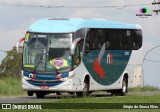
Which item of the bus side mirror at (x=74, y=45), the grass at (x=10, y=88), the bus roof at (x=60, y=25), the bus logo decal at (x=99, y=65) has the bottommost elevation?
the grass at (x=10, y=88)

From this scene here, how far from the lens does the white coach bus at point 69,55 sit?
3158 centimetres

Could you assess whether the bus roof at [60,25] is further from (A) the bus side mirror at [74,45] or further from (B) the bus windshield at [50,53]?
(A) the bus side mirror at [74,45]

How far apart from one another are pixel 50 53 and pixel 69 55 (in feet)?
2.92

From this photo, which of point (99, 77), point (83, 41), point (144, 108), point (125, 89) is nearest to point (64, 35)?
point (83, 41)

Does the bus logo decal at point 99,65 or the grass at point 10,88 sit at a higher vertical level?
the bus logo decal at point 99,65

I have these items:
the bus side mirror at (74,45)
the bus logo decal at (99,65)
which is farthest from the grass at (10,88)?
the bus side mirror at (74,45)

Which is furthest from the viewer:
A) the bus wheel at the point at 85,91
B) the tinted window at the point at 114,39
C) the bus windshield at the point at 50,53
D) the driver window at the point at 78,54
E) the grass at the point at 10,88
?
the grass at the point at 10,88

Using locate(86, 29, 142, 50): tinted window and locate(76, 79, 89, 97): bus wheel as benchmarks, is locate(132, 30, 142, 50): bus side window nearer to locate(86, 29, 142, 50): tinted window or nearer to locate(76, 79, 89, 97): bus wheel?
locate(86, 29, 142, 50): tinted window

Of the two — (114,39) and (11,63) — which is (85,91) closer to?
(114,39)

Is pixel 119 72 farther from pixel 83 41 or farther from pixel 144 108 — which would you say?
pixel 144 108

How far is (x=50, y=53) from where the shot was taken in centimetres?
3155

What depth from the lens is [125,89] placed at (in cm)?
3788

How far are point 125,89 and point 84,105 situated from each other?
14.0 m

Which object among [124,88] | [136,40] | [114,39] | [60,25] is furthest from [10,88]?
[60,25]
